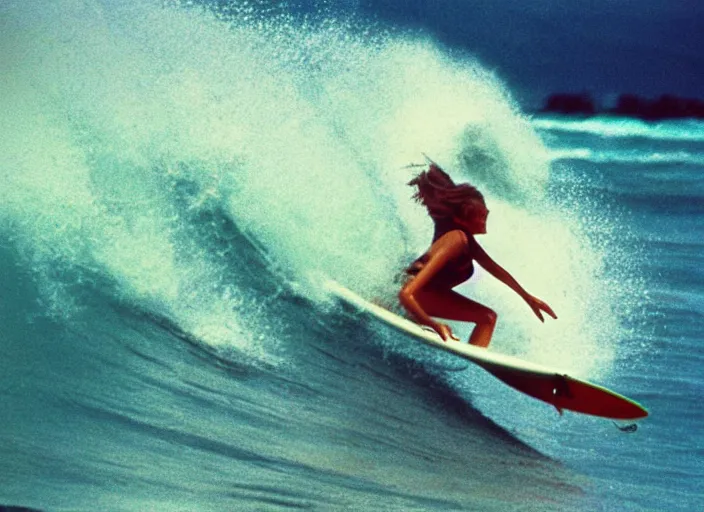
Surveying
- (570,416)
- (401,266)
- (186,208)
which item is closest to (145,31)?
(186,208)

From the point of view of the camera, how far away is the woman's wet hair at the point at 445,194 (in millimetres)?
2465

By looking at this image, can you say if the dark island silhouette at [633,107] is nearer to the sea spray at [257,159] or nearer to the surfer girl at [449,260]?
the sea spray at [257,159]

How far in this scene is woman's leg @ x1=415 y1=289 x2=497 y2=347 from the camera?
8.09 ft

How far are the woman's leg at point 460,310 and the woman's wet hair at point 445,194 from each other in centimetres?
24

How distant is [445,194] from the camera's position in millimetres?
2469

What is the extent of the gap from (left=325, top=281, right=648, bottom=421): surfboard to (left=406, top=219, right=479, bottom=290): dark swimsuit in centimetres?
15

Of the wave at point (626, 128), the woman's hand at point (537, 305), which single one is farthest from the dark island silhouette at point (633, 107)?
the woman's hand at point (537, 305)

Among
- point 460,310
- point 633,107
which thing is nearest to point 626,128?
point 633,107

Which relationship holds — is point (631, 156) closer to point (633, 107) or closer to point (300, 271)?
point (633, 107)

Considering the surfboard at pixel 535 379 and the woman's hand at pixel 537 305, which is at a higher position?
the woman's hand at pixel 537 305

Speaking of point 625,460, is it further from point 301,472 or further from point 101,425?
point 101,425

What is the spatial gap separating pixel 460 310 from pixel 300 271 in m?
0.51

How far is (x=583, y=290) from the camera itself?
98.5 inches

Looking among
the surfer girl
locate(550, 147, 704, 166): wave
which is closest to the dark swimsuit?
the surfer girl
